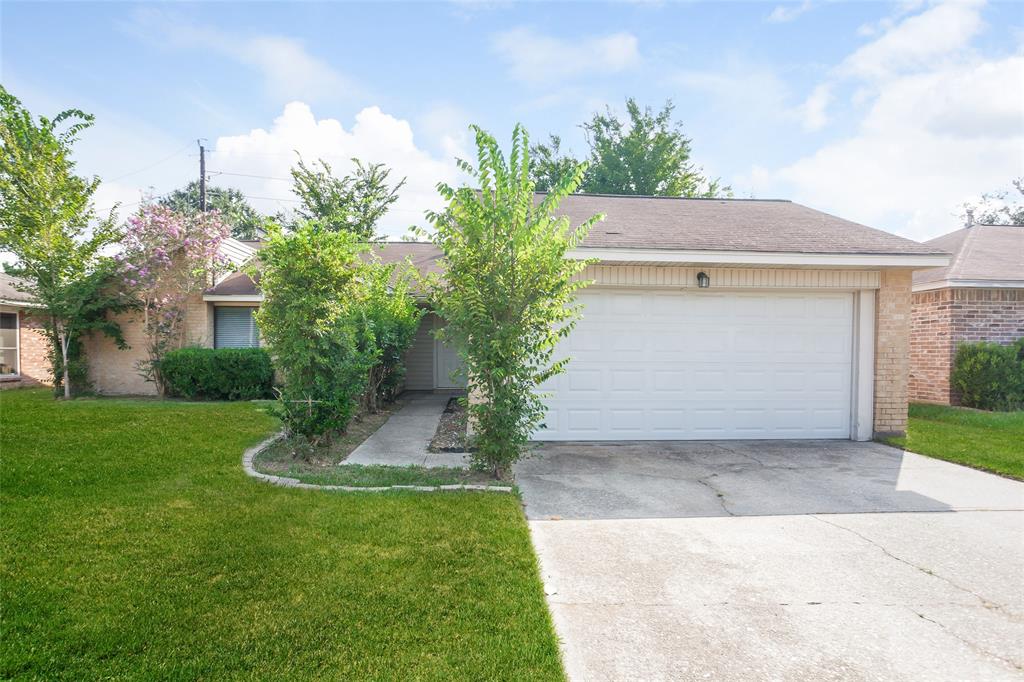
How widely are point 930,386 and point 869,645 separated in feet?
36.4

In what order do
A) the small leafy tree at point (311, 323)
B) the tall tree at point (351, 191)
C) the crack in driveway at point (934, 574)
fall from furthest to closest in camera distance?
the tall tree at point (351, 191) → the small leafy tree at point (311, 323) → the crack in driveway at point (934, 574)

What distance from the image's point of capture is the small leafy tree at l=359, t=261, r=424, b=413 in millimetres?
9164

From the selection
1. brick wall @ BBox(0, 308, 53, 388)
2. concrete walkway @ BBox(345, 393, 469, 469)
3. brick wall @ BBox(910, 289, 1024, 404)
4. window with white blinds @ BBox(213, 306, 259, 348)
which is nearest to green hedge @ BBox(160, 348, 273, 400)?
window with white blinds @ BBox(213, 306, 259, 348)

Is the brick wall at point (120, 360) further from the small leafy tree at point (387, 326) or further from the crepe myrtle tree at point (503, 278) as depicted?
the crepe myrtle tree at point (503, 278)

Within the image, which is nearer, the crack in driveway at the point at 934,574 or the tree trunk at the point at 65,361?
the crack in driveway at the point at 934,574

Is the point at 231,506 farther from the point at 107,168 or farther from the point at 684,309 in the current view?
the point at 107,168

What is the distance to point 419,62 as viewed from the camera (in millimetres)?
8547

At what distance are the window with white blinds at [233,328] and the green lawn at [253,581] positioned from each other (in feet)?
26.4

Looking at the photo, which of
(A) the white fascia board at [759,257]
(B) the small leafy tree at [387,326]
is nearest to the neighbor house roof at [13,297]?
(B) the small leafy tree at [387,326]

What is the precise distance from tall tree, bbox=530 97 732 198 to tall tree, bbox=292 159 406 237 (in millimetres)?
8961

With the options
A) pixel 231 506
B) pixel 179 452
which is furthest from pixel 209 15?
pixel 231 506

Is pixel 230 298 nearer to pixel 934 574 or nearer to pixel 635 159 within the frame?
pixel 934 574

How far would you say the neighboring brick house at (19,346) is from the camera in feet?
49.3

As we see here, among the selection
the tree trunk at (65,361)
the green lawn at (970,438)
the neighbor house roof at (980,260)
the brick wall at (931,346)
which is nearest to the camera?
the green lawn at (970,438)
